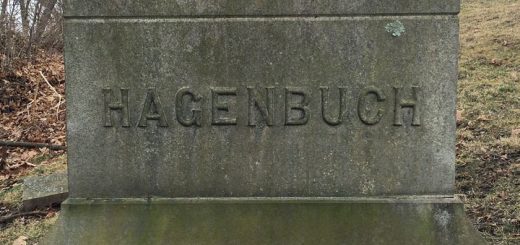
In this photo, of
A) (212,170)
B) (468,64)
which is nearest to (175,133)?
(212,170)

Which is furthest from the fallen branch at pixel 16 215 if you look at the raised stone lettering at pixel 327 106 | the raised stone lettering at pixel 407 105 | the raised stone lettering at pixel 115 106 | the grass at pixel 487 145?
the raised stone lettering at pixel 407 105

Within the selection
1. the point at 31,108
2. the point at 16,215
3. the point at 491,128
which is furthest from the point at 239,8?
the point at 31,108

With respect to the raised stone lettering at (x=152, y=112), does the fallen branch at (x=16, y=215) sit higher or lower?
lower

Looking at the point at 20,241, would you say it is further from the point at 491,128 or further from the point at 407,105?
the point at 491,128

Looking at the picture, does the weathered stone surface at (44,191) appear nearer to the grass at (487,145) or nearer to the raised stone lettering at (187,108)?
the grass at (487,145)

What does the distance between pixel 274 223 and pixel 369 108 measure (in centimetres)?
77

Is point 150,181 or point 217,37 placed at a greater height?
point 217,37

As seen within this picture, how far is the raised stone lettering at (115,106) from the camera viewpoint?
293 centimetres

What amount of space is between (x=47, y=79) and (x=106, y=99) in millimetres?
7752

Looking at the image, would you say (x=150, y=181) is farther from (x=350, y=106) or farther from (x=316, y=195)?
(x=350, y=106)

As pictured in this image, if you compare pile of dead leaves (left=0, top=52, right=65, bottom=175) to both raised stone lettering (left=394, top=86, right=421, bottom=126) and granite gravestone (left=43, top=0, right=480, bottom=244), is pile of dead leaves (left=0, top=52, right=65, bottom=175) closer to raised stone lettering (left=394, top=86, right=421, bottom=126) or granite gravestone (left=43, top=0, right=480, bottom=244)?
granite gravestone (left=43, top=0, right=480, bottom=244)

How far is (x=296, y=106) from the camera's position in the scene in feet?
9.68

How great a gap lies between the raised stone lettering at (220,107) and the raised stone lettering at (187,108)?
0.24 feet

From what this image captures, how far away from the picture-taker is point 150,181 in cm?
300
